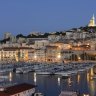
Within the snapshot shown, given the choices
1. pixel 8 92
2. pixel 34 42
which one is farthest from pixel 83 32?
pixel 8 92

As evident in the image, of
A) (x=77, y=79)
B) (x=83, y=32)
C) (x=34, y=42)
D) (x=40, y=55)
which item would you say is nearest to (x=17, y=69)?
(x=77, y=79)

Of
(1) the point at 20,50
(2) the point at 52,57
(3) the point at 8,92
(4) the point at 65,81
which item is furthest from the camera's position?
(1) the point at 20,50

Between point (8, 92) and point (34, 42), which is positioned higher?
point (34, 42)

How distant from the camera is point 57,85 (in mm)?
23234

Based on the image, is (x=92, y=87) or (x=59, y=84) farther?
(x=59, y=84)

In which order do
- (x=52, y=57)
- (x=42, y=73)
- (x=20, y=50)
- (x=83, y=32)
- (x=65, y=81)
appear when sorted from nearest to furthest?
(x=65, y=81)
(x=42, y=73)
(x=52, y=57)
(x=20, y=50)
(x=83, y=32)

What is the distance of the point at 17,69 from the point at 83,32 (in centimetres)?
4079

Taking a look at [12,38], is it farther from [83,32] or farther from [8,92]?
[8,92]

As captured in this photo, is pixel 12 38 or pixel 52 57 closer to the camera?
pixel 52 57

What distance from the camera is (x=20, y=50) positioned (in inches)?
2146

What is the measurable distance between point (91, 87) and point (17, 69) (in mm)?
10488

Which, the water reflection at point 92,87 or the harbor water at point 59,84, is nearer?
the water reflection at point 92,87

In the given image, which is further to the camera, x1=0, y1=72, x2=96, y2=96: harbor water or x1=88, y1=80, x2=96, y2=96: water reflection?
x1=0, y1=72, x2=96, y2=96: harbor water

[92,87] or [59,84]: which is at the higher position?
[59,84]
